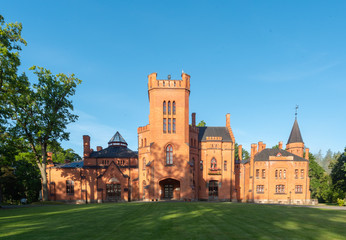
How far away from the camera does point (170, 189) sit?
1347 inches

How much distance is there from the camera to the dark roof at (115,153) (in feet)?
125

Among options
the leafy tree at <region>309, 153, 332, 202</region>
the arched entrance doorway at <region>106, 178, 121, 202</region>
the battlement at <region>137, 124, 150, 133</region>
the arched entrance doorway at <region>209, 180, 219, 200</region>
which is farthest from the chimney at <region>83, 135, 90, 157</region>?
the leafy tree at <region>309, 153, 332, 202</region>

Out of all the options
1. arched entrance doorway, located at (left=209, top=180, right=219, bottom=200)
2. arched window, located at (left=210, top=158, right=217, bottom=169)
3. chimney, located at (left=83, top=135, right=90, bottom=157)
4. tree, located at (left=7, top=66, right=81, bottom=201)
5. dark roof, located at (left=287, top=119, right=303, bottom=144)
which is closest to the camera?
tree, located at (left=7, top=66, right=81, bottom=201)

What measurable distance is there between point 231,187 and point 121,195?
17986 mm

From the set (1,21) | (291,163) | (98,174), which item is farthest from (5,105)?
(291,163)

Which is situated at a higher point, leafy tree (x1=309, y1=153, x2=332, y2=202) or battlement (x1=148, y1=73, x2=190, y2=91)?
battlement (x1=148, y1=73, x2=190, y2=91)

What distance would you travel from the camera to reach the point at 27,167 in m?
44.1

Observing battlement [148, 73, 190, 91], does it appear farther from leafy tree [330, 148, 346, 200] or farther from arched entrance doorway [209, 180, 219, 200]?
leafy tree [330, 148, 346, 200]

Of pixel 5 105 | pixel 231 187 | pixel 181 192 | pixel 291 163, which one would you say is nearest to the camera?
pixel 5 105

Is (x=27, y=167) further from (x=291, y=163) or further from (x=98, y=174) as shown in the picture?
(x=291, y=163)

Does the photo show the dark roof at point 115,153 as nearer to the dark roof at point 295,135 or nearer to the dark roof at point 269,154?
the dark roof at point 269,154

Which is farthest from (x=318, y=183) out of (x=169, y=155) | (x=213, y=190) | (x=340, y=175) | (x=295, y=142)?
(x=169, y=155)

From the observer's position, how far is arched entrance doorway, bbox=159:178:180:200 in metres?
33.6

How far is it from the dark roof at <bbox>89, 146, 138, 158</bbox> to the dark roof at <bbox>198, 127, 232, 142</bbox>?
1189cm
